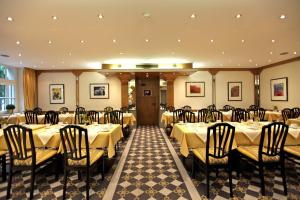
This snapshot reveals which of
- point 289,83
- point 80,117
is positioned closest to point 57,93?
point 80,117

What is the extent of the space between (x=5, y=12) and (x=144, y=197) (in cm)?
387

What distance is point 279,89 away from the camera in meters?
8.21

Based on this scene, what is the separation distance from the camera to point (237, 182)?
9.73 feet

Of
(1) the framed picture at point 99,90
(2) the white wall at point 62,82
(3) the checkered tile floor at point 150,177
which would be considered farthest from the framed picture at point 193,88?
(2) the white wall at point 62,82

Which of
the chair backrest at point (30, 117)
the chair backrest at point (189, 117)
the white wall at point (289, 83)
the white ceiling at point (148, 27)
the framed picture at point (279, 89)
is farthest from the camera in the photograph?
the framed picture at point (279, 89)

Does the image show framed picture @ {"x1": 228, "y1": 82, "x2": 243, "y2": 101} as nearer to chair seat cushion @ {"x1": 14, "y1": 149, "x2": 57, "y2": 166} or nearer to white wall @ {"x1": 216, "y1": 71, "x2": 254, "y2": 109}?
white wall @ {"x1": 216, "y1": 71, "x2": 254, "y2": 109}

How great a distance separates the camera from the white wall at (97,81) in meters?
9.56

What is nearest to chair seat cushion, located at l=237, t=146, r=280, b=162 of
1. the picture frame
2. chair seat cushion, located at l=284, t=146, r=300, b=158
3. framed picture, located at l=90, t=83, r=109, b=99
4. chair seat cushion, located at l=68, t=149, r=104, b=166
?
chair seat cushion, located at l=284, t=146, r=300, b=158

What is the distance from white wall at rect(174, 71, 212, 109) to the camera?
957 centimetres

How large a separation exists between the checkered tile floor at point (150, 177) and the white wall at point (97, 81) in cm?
505

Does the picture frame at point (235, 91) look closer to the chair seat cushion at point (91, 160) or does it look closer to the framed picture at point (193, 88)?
the framed picture at point (193, 88)

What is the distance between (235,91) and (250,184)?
7592 millimetres

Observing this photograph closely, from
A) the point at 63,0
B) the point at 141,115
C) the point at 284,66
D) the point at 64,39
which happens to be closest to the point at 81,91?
the point at 141,115

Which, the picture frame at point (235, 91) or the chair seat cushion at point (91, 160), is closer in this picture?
the chair seat cushion at point (91, 160)
